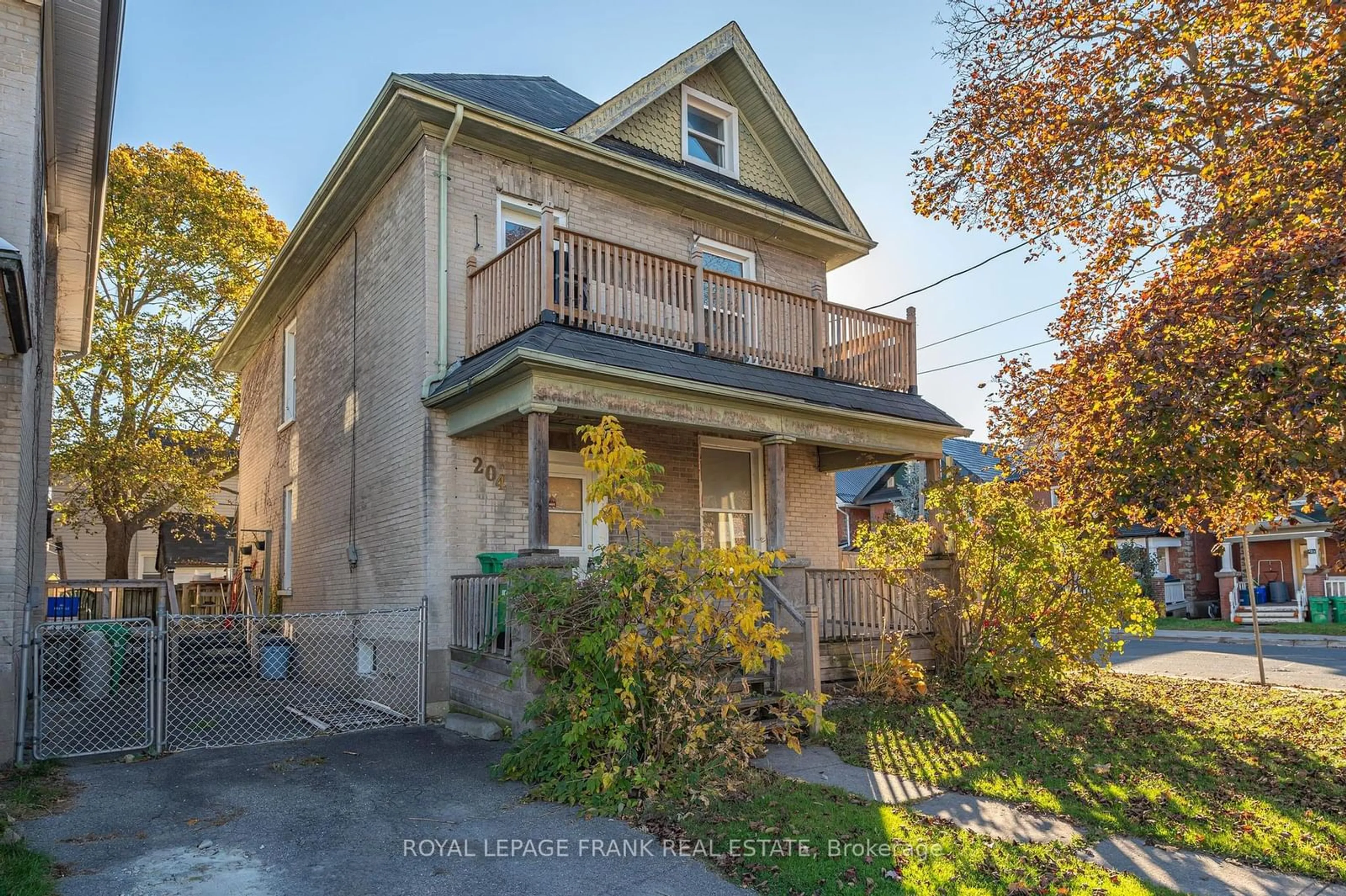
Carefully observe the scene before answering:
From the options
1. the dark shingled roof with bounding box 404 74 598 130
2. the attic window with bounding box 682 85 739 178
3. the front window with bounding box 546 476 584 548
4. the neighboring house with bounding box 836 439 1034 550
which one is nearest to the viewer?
the dark shingled roof with bounding box 404 74 598 130

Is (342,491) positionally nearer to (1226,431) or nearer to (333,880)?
(333,880)

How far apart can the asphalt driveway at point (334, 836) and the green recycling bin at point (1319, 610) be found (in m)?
26.1

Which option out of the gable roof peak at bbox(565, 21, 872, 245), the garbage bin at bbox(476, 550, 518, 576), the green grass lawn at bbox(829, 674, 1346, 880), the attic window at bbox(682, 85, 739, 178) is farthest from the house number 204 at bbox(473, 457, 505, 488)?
the attic window at bbox(682, 85, 739, 178)

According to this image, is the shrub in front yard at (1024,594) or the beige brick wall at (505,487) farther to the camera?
the shrub in front yard at (1024,594)

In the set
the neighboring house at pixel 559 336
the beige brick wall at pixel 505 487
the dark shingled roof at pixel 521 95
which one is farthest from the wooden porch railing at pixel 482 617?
the dark shingled roof at pixel 521 95

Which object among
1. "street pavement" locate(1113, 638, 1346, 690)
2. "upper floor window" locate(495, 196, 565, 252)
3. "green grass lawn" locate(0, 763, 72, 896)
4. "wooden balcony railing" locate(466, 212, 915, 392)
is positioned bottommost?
"street pavement" locate(1113, 638, 1346, 690)

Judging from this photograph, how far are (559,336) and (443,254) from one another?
231cm

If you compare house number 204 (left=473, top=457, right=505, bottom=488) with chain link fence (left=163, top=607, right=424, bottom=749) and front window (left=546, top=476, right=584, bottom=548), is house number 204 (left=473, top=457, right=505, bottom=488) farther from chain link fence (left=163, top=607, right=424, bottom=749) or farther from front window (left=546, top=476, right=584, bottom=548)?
chain link fence (left=163, top=607, right=424, bottom=749)

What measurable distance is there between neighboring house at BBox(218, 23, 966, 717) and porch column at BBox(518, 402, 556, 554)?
3cm

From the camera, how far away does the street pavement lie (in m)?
12.5

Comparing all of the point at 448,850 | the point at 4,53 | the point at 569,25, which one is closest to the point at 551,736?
the point at 448,850

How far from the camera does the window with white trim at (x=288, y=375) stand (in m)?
15.1

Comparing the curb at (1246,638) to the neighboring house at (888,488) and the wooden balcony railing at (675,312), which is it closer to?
the neighboring house at (888,488)

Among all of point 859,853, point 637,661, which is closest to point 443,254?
point 637,661
